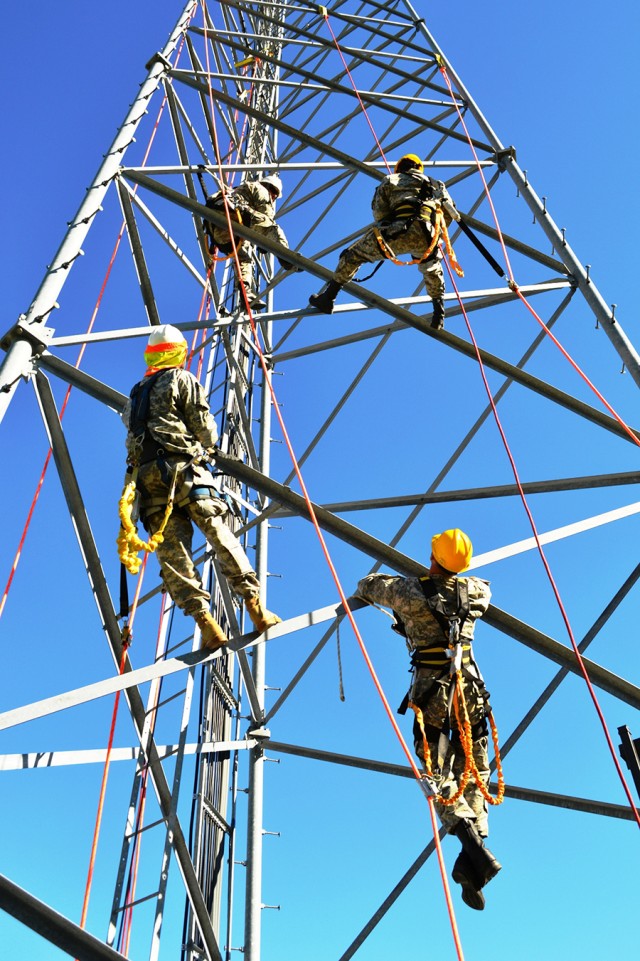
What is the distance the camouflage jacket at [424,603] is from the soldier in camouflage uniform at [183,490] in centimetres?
74

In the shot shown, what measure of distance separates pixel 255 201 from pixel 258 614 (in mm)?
5581

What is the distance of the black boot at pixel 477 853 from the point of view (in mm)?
4352

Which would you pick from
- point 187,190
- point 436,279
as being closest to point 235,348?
point 187,190

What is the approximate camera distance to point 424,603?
5.01 m

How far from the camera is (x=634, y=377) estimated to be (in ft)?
21.5

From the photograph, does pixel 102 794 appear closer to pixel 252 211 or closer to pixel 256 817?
pixel 256 817

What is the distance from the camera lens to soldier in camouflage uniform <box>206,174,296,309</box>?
8711mm

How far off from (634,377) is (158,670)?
4.19m

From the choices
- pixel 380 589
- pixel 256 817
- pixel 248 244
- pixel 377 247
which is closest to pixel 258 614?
pixel 380 589

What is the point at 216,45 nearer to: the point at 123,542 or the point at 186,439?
the point at 186,439

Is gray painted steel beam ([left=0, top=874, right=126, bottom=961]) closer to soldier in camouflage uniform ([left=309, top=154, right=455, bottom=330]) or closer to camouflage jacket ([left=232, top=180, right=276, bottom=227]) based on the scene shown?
soldier in camouflage uniform ([left=309, top=154, right=455, bottom=330])

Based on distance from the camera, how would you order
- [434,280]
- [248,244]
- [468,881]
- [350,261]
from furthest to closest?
[248,244]
[434,280]
[350,261]
[468,881]

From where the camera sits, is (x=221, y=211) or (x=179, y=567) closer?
(x=179, y=567)

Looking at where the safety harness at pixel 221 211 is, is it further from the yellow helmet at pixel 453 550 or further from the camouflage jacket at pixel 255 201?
the yellow helmet at pixel 453 550
